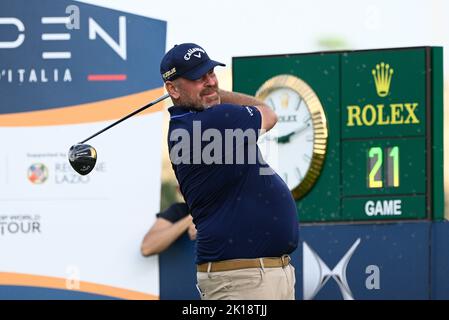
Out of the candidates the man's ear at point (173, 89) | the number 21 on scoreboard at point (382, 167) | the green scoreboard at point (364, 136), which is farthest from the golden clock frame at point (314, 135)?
the man's ear at point (173, 89)

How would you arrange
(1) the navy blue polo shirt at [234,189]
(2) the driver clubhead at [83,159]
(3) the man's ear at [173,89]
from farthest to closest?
(2) the driver clubhead at [83,159] → (3) the man's ear at [173,89] → (1) the navy blue polo shirt at [234,189]

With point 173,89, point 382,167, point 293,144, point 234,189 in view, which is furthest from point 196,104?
point 382,167

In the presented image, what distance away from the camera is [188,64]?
235 inches

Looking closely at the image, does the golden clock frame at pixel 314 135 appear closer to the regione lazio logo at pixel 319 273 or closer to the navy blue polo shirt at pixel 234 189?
the regione lazio logo at pixel 319 273

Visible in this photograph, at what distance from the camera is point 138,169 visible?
8703 millimetres

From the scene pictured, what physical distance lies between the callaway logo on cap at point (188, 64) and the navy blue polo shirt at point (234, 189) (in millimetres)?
185

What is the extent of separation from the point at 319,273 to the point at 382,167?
850 mm

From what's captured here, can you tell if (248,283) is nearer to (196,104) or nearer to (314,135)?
(196,104)

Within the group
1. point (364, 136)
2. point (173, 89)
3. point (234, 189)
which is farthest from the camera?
point (364, 136)

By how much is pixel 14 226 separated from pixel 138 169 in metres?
0.96

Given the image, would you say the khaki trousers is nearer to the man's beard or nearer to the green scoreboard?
the man's beard

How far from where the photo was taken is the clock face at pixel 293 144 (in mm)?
8570

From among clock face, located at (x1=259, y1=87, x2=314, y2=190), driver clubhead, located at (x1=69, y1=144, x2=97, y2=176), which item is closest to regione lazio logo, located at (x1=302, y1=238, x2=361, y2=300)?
clock face, located at (x1=259, y1=87, x2=314, y2=190)
